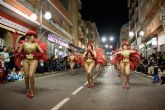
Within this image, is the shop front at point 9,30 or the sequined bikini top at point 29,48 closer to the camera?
the sequined bikini top at point 29,48

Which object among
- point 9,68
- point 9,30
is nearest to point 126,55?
point 9,68

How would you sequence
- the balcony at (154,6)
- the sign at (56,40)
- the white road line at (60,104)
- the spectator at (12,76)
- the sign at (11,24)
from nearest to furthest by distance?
1. the white road line at (60,104)
2. the spectator at (12,76)
3. the sign at (11,24)
4. the balcony at (154,6)
5. the sign at (56,40)

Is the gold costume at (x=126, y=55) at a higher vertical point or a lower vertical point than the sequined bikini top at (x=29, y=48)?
lower

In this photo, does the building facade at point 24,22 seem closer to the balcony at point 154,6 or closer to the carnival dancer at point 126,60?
the carnival dancer at point 126,60

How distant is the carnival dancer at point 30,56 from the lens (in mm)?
11758

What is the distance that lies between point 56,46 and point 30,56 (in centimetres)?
3697

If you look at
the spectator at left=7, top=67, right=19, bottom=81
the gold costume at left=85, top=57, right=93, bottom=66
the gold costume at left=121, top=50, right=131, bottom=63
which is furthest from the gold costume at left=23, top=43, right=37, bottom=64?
the spectator at left=7, top=67, right=19, bottom=81

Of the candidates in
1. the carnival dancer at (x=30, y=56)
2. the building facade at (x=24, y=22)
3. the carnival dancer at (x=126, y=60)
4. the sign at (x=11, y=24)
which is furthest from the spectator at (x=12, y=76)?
the carnival dancer at (x=30, y=56)

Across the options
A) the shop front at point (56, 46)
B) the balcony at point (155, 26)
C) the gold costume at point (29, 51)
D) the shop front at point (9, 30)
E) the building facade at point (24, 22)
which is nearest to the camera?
the gold costume at point (29, 51)

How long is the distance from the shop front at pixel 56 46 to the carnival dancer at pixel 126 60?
27557mm

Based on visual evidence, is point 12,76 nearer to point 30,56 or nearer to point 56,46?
point 30,56

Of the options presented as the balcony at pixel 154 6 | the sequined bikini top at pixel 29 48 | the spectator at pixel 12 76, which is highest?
the balcony at pixel 154 6

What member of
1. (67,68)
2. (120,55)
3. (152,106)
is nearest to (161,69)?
(120,55)

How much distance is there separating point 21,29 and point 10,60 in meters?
9.29
